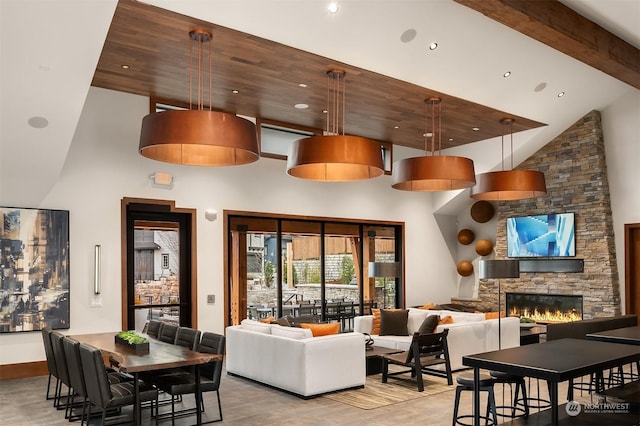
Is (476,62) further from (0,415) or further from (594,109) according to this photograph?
(0,415)

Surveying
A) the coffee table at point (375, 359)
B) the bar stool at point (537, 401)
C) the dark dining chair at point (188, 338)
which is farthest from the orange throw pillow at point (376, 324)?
the dark dining chair at point (188, 338)

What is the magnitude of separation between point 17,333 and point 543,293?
9.03 m

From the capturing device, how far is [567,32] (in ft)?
22.1

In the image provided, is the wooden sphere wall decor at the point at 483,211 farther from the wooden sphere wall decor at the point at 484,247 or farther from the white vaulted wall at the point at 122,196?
the white vaulted wall at the point at 122,196

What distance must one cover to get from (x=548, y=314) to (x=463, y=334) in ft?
13.6

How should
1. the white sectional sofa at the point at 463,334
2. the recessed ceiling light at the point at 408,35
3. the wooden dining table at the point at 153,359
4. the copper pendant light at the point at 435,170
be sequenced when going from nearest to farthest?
the wooden dining table at the point at 153,359 → the copper pendant light at the point at 435,170 → the recessed ceiling light at the point at 408,35 → the white sectional sofa at the point at 463,334

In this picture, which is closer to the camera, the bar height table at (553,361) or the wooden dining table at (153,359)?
the bar height table at (553,361)

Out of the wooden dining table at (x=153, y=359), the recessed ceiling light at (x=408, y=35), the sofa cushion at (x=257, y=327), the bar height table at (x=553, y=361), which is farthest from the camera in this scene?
the sofa cushion at (x=257, y=327)

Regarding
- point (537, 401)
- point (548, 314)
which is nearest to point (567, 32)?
point (537, 401)

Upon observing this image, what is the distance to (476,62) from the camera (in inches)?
305

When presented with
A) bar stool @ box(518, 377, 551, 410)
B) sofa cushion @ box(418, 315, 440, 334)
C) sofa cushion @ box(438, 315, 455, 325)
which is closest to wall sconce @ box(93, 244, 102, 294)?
sofa cushion @ box(418, 315, 440, 334)

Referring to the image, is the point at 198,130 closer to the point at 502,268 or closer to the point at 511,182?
the point at 511,182

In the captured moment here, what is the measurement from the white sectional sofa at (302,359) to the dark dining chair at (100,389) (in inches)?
71.1

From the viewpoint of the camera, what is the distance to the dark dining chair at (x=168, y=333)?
641 cm
